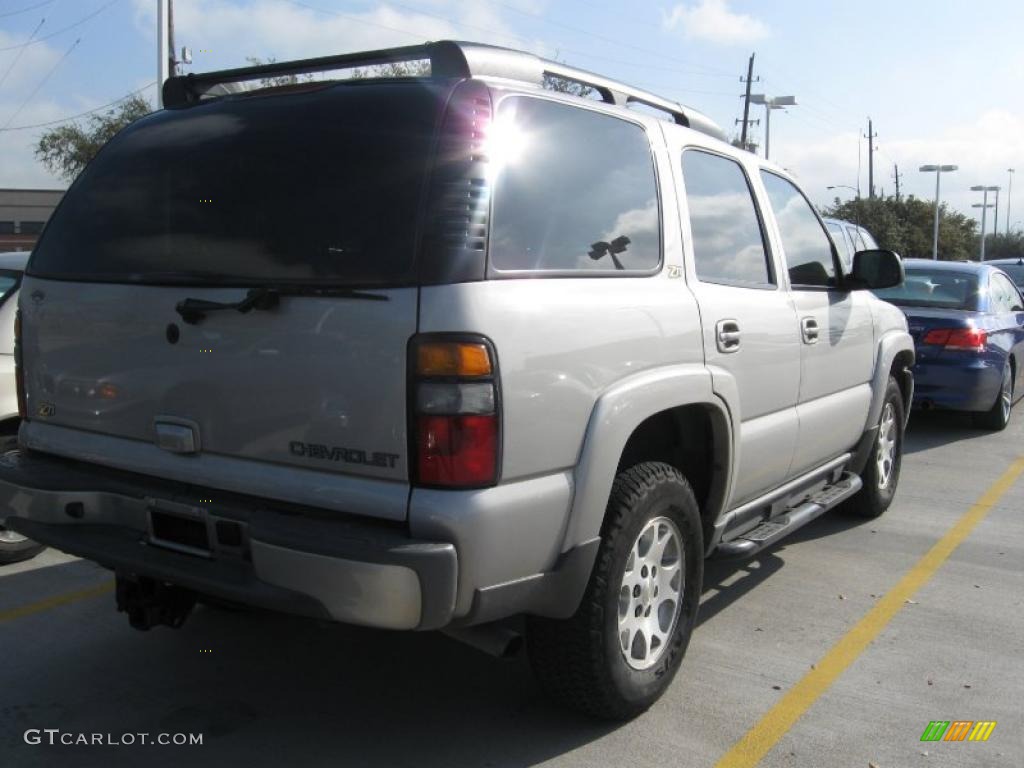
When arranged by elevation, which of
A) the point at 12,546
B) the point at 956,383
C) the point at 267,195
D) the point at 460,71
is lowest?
the point at 12,546

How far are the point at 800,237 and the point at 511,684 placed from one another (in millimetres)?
2592

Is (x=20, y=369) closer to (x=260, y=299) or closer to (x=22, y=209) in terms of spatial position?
(x=260, y=299)

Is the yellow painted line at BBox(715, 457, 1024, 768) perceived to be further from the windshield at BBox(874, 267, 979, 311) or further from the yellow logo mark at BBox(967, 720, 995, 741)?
the windshield at BBox(874, 267, 979, 311)

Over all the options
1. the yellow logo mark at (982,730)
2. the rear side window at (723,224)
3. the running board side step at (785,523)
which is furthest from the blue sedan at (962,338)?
the yellow logo mark at (982,730)

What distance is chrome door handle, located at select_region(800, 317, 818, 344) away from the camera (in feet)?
14.5

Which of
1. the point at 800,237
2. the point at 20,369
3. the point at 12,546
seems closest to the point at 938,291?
the point at 800,237

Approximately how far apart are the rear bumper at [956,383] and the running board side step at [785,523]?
3747mm

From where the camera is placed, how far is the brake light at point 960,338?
853 cm

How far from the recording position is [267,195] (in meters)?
2.88

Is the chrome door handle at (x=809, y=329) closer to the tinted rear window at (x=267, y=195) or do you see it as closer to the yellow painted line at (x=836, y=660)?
the yellow painted line at (x=836, y=660)

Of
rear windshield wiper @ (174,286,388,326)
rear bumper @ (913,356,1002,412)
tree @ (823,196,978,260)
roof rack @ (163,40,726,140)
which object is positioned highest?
tree @ (823,196,978,260)

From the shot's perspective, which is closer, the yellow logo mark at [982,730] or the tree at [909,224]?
the yellow logo mark at [982,730]

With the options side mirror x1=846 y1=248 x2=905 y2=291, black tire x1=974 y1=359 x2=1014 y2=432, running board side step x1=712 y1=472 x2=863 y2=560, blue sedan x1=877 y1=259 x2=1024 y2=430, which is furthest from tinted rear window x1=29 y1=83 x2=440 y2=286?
black tire x1=974 y1=359 x2=1014 y2=432

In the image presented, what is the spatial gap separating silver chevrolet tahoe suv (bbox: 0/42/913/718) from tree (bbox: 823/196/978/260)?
41.7 meters
